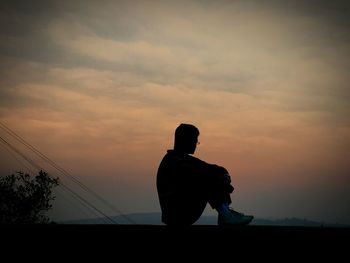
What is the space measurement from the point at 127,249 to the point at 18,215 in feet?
125

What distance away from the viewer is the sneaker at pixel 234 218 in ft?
13.2

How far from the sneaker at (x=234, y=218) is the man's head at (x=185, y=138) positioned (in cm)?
101

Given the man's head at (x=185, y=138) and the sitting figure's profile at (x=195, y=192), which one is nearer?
the sitting figure's profile at (x=195, y=192)

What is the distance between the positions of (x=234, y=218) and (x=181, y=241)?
1.78 meters

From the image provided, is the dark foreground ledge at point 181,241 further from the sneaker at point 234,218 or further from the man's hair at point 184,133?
the man's hair at point 184,133

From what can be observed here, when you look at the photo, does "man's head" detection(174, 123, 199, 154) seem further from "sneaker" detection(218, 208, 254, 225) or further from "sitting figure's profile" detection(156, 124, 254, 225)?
"sneaker" detection(218, 208, 254, 225)

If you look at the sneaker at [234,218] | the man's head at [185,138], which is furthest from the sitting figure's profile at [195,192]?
the man's head at [185,138]

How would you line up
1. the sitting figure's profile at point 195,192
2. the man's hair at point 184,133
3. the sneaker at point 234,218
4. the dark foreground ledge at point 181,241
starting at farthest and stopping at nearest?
the man's hair at point 184,133, the sitting figure's profile at point 195,192, the sneaker at point 234,218, the dark foreground ledge at point 181,241

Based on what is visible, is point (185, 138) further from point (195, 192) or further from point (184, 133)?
point (195, 192)

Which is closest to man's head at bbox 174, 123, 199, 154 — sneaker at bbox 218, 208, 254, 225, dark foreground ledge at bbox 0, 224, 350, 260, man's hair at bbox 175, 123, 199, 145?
man's hair at bbox 175, 123, 199, 145

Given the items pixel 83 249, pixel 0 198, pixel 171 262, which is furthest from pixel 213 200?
pixel 0 198

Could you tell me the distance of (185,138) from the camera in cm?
468

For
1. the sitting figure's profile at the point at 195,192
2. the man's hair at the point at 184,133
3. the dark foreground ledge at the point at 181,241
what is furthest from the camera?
the man's hair at the point at 184,133

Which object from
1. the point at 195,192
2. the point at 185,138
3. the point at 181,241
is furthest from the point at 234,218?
the point at 181,241
